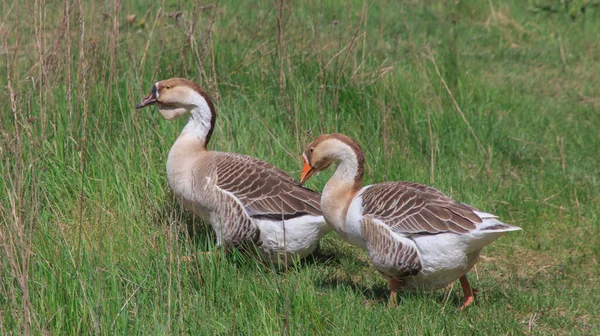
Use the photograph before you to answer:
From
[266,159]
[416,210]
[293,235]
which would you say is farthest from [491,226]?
[266,159]

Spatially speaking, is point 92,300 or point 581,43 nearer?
point 92,300

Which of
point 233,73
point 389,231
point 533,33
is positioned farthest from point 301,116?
point 533,33

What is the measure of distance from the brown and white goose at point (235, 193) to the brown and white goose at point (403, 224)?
32 centimetres

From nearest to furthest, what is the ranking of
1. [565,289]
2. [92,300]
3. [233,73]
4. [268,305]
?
[92,300] < [268,305] < [565,289] < [233,73]

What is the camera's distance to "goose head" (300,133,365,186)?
5195mm

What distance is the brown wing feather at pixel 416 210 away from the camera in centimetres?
477

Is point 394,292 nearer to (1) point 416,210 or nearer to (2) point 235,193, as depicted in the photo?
(1) point 416,210

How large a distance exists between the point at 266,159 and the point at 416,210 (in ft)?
6.40

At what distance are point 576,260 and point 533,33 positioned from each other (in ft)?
15.2

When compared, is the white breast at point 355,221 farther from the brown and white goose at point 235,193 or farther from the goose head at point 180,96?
the goose head at point 180,96

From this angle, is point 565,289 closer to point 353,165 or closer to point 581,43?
point 353,165

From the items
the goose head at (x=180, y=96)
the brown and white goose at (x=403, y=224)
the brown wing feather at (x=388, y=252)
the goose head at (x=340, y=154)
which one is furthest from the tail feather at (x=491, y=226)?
the goose head at (x=180, y=96)

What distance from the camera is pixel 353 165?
17.1ft

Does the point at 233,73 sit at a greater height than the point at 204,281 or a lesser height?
greater
